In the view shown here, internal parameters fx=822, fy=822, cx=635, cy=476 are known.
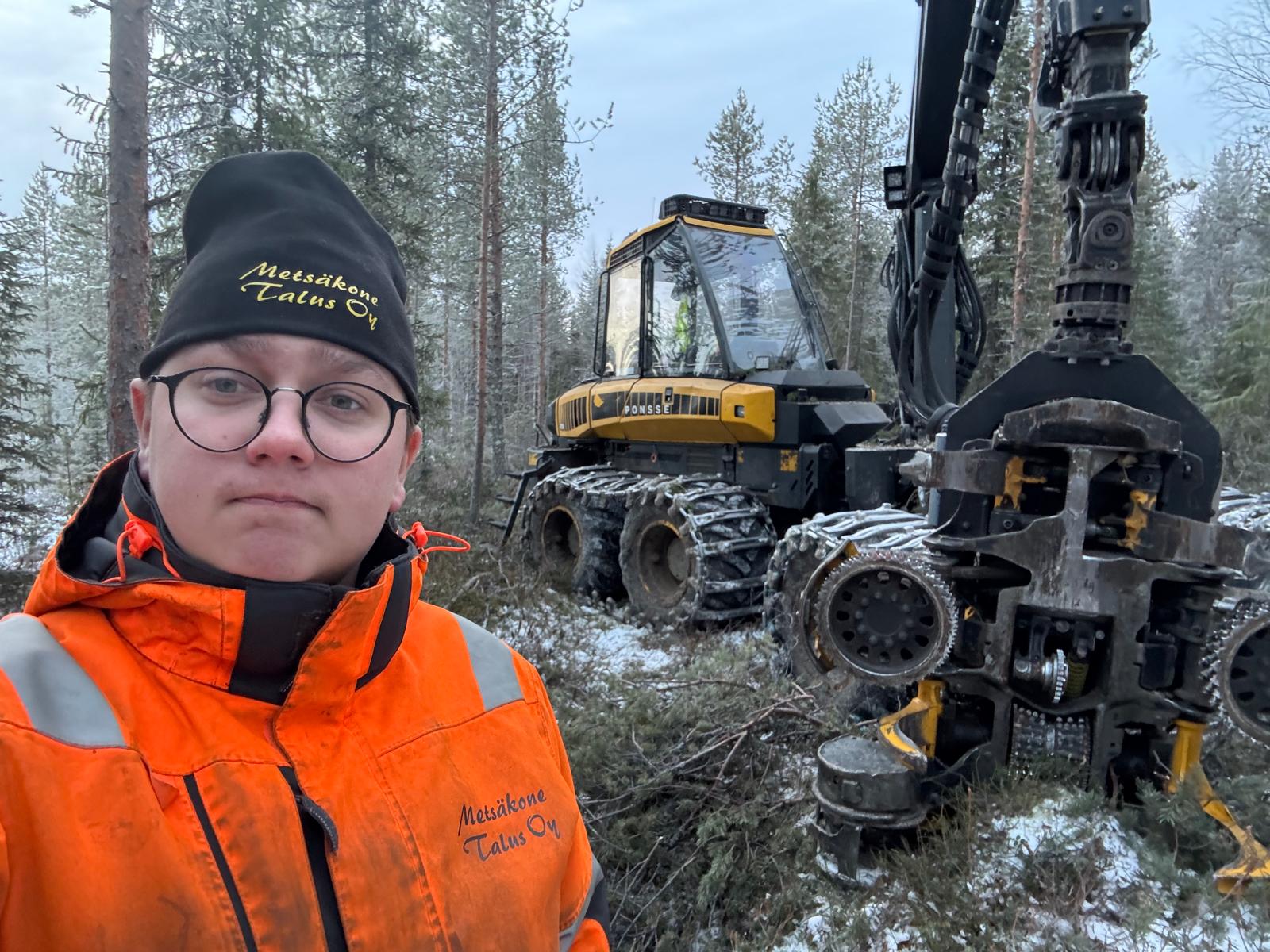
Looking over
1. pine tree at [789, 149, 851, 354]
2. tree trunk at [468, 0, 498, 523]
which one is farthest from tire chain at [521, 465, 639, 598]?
pine tree at [789, 149, 851, 354]

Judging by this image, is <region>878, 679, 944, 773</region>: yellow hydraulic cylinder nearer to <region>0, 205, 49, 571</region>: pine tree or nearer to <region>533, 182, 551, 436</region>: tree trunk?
<region>0, 205, 49, 571</region>: pine tree

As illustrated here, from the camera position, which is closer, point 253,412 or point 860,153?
point 253,412

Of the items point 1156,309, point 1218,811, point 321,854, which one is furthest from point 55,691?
point 1156,309

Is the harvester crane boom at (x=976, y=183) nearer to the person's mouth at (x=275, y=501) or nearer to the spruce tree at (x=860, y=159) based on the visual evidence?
the person's mouth at (x=275, y=501)

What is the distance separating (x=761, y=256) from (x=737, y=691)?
4.63 meters

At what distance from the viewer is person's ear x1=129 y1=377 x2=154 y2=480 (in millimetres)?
1307

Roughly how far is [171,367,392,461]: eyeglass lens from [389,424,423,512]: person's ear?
0.40ft

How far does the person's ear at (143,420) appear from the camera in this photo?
4.29 feet

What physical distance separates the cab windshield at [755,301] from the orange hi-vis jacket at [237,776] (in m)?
6.47

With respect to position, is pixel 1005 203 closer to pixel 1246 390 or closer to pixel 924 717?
pixel 1246 390

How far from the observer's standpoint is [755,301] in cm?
777

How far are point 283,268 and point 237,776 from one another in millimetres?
776

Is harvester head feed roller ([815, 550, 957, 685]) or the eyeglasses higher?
the eyeglasses

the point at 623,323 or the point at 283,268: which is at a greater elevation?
the point at 623,323
